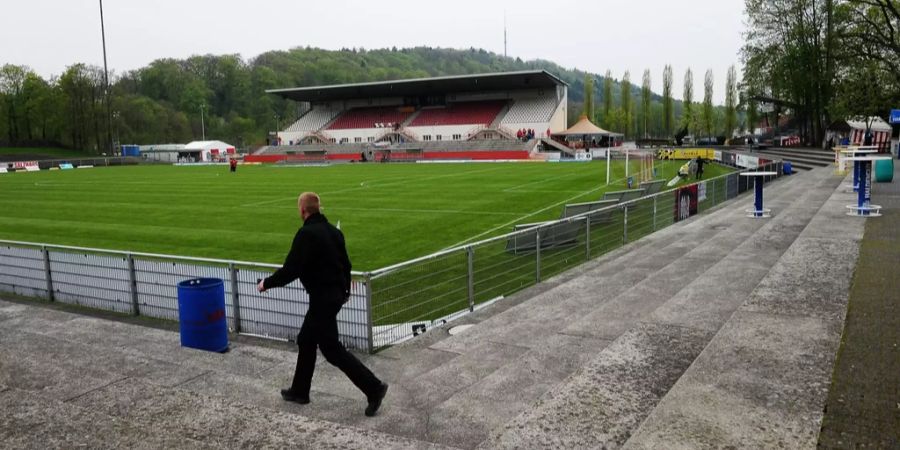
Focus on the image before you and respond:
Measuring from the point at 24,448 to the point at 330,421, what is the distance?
7.52 ft

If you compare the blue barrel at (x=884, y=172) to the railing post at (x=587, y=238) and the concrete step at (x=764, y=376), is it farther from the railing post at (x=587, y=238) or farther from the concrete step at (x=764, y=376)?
the concrete step at (x=764, y=376)

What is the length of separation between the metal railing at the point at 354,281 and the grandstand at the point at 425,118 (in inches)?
2217

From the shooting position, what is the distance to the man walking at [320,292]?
5426 mm

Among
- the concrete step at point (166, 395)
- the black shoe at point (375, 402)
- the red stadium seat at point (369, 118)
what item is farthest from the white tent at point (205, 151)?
the black shoe at point (375, 402)

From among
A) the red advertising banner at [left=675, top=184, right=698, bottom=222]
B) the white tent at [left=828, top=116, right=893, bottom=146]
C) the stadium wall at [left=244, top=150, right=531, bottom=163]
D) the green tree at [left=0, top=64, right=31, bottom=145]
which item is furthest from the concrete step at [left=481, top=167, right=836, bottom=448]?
the green tree at [left=0, top=64, right=31, bottom=145]

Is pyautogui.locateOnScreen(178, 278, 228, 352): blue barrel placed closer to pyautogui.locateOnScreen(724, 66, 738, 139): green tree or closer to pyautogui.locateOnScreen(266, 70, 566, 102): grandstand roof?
pyautogui.locateOnScreen(266, 70, 566, 102): grandstand roof

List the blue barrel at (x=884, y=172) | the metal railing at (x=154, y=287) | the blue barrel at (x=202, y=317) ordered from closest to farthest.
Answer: the blue barrel at (x=202, y=317)
the metal railing at (x=154, y=287)
the blue barrel at (x=884, y=172)

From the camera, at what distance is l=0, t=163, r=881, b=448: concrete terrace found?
4.85 meters

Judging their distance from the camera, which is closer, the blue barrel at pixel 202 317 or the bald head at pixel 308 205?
the bald head at pixel 308 205

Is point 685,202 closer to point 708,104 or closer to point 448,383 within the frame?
point 448,383

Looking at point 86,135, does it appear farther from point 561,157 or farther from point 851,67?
point 851,67

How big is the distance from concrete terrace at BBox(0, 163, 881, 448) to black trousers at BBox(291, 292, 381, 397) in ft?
0.82

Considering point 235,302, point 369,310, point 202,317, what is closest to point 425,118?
point 235,302

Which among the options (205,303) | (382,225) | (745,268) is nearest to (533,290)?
(745,268)
